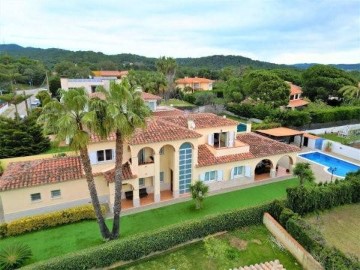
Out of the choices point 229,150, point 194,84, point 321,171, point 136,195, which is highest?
point 194,84

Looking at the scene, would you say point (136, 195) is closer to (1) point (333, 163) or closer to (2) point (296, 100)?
(1) point (333, 163)

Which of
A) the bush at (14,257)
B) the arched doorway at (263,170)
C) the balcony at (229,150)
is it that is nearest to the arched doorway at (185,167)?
the balcony at (229,150)

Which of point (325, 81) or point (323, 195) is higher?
point (325, 81)

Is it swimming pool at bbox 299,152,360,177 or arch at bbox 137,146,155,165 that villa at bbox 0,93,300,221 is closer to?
arch at bbox 137,146,155,165

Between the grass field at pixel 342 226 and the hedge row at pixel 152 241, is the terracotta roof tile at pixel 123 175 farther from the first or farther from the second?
the grass field at pixel 342 226

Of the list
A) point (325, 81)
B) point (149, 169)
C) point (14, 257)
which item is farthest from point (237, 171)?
point (325, 81)

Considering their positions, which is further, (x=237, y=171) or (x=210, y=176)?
(x=237, y=171)

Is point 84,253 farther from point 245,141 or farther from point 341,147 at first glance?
point 341,147
